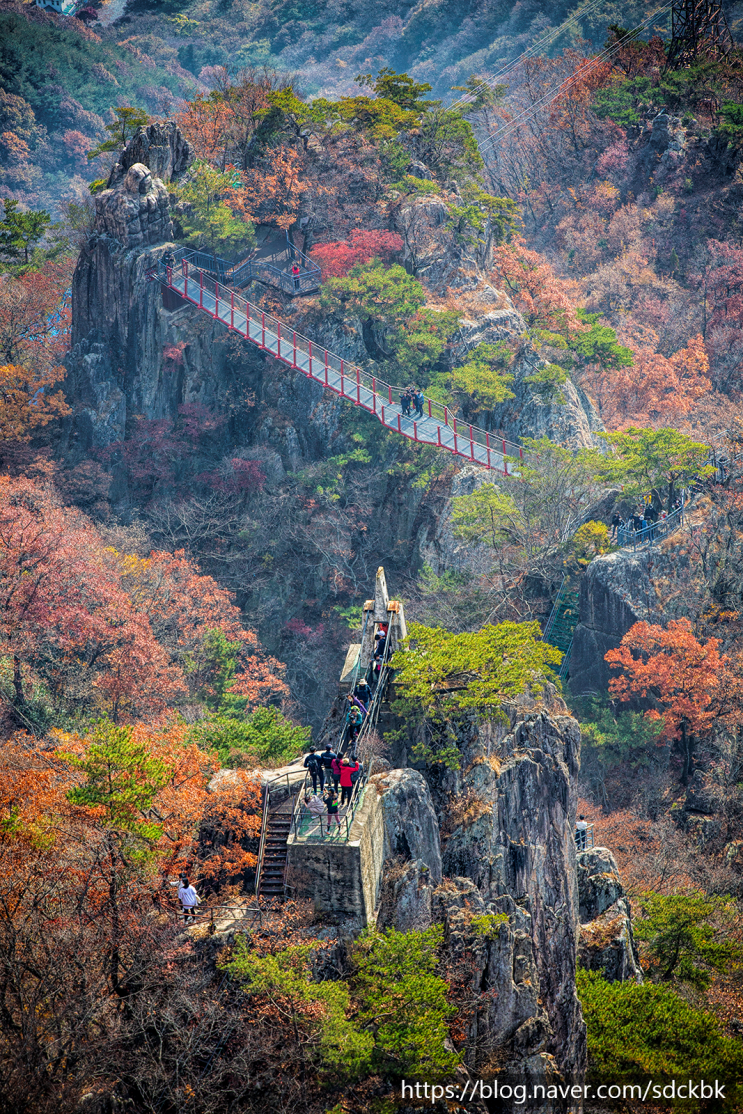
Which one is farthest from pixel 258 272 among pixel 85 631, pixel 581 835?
pixel 581 835

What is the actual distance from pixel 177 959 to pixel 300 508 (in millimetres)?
24228

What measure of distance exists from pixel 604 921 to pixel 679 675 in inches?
393

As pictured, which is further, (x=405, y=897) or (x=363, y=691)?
(x=363, y=691)

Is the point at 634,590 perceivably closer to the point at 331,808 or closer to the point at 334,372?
the point at 334,372

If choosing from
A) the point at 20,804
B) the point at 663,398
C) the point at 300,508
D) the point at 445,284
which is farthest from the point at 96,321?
the point at 20,804

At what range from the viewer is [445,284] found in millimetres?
41906

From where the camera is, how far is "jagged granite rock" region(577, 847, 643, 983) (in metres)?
23.7

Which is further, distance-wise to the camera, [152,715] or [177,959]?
[152,715]

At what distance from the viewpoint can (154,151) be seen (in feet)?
132


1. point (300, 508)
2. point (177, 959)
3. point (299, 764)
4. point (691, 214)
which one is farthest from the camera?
point (691, 214)

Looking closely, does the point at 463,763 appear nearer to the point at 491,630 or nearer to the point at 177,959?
the point at 491,630

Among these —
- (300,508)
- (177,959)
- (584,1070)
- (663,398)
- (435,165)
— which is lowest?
(584,1070)

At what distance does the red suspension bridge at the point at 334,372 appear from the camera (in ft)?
118

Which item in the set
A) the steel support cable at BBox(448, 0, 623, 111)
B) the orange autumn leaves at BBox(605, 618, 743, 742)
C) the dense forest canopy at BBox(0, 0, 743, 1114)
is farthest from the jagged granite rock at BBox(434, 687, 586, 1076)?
the steel support cable at BBox(448, 0, 623, 111)
